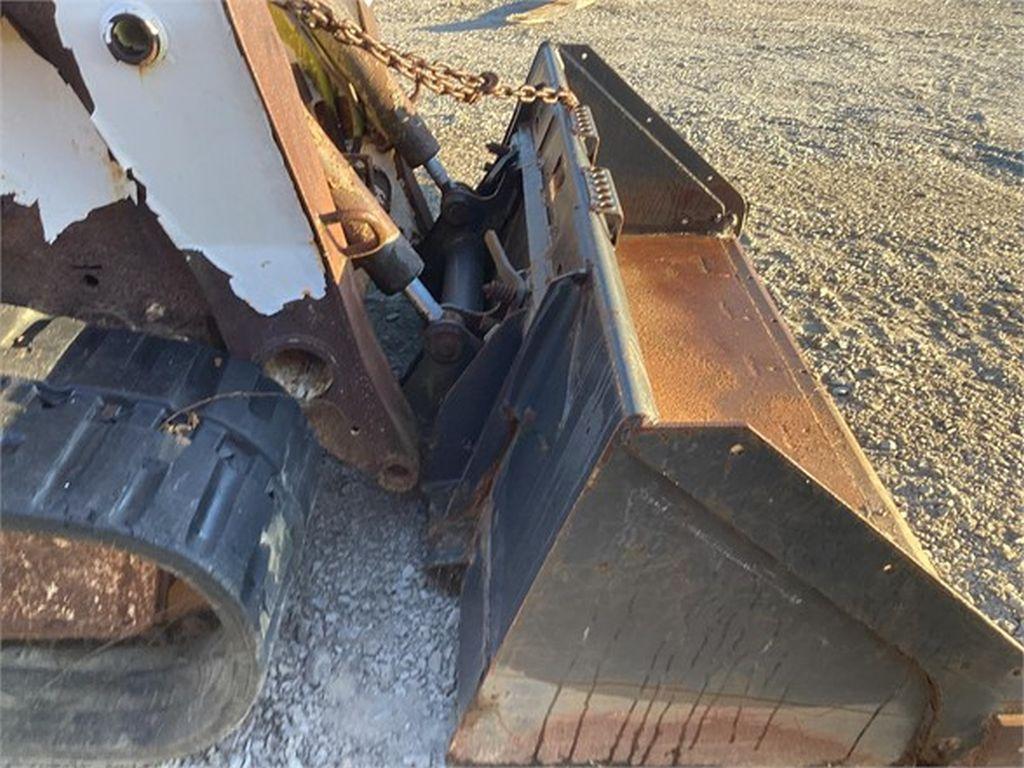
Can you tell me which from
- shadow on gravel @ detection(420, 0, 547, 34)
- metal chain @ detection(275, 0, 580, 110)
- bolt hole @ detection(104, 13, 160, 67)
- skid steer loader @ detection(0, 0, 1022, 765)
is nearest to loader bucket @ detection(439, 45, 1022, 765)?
skid steer loader @ detection(0, 0, 1022, 765)

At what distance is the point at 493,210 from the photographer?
3.03 m

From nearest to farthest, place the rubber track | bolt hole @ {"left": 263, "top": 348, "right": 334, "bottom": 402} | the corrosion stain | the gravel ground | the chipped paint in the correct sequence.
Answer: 1. the rubber track
2. the chipped paint
3. bolt hole @ {"left": 263, "top": 348, "right": 334, "bottom": 402}
4. the gravel ground
5. the corrosion stain

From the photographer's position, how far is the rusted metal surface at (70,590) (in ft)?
5.66

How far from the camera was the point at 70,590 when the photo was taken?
5.77 feet

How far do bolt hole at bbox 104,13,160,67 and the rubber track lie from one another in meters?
0.48

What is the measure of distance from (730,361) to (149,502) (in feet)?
4.89

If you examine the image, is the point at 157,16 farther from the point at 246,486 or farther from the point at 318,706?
the point at 318,706

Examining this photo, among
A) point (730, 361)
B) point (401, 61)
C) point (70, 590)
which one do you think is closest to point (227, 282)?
point (70, 590)

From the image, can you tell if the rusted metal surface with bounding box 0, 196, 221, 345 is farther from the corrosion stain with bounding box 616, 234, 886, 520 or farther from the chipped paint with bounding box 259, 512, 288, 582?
the corrosion stain with bounding box 616, 234, 886, 520

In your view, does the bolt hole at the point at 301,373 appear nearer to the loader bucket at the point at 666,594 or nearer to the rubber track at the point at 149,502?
the rubber track at the point at 149,502

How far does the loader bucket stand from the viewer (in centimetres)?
149

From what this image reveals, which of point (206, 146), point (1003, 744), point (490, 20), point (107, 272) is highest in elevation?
point (206, 146)

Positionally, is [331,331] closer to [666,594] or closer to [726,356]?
[666,594]

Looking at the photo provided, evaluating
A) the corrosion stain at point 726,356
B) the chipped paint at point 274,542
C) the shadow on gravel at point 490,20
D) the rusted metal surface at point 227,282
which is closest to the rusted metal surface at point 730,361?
the corrosion stain at point 726,356
